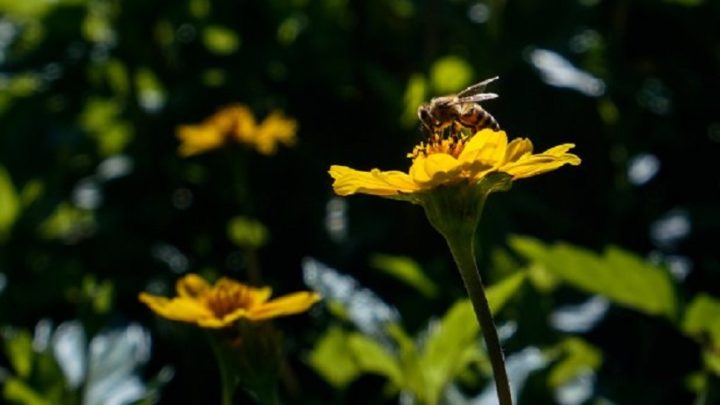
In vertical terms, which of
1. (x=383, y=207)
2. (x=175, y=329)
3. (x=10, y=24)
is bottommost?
(x=175, y=329)

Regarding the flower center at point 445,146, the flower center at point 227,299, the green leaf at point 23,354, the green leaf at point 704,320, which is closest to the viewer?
the flower center at point 445,146

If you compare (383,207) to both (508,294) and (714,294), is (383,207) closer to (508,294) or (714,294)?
(714,294)

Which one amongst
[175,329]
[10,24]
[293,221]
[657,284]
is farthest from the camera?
[10,24]

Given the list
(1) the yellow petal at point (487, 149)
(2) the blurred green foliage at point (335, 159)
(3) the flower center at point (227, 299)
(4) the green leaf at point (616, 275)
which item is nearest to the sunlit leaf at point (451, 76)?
(2) the blurred green foliage at point (335, 159)

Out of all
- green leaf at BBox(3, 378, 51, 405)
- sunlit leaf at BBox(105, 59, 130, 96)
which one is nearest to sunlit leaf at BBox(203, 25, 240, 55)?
sunlit leaf at BBox(105, 59, 130, 96)

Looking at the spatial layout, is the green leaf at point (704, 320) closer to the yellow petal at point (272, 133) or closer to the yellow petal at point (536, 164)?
the yellow petal at point (536, 164)

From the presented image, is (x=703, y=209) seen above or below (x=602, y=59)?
below

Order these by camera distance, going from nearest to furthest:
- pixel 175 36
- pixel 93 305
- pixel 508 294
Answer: pixel 508 294
pixel 93 305
pixel 175 36

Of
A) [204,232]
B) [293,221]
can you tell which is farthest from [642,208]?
[204,232]
